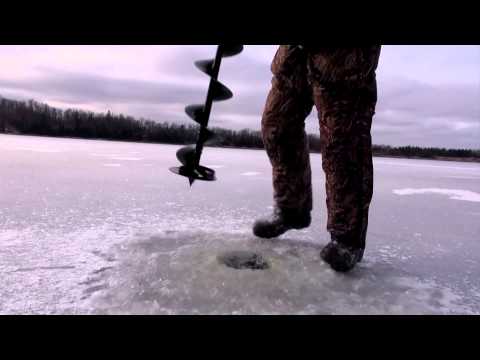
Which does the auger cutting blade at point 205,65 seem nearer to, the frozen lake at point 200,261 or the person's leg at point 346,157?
the person's leg at point 346,157

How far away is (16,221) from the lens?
186cm

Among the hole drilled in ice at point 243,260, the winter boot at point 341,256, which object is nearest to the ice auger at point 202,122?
the hole drilled in ice at point 243,260

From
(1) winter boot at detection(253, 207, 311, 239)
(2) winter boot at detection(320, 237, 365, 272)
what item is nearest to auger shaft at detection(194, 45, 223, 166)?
(1) winter boot at detection(253, 207, 311, 239)

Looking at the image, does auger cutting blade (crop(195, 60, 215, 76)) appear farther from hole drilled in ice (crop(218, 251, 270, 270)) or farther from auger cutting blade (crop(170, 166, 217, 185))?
hole drilled in ice (crop(218, 251, 270, 270))

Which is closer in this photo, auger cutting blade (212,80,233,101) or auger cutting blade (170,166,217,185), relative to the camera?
auger cutting blade (212,80,233,101)

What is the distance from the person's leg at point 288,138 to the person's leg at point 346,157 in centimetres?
26

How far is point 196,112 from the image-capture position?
56.7 inches

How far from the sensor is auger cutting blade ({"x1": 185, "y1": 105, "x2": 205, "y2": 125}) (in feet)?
4.65

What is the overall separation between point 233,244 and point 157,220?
0.66m

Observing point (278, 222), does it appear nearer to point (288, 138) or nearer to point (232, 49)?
point (288, 138)

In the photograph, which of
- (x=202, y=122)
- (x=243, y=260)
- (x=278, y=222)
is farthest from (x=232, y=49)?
(x=278, y=222)
